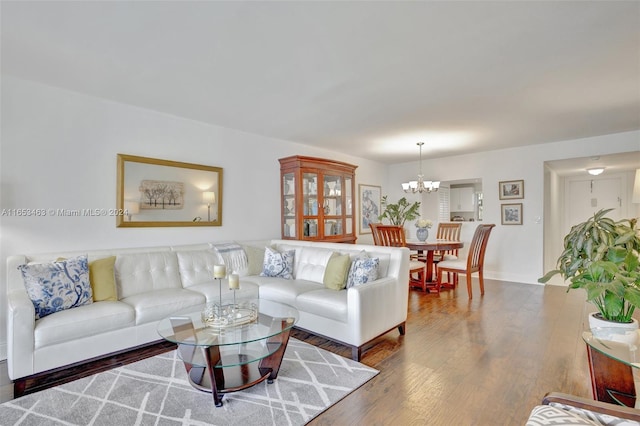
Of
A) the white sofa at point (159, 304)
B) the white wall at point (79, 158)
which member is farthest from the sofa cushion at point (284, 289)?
the white wall at point (79, 158)

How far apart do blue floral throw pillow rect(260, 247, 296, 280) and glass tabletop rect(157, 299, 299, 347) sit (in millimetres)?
1161

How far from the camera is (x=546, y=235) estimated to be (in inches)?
223

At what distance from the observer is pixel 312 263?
3682 mm

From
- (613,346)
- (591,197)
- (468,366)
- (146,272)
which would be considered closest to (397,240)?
(468,366)

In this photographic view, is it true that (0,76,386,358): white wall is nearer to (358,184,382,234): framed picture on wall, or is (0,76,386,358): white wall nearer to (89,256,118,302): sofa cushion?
(89,256,118,302): sofa cushion

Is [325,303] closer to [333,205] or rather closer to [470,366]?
[470,366]

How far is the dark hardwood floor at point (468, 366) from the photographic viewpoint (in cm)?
190

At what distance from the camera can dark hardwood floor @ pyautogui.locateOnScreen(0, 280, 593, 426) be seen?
1897 millimetres

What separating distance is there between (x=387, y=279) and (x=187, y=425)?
6.32ft

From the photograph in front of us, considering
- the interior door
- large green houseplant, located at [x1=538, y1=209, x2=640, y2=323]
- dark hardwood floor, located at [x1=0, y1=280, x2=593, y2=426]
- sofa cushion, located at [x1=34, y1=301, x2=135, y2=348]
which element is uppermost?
the interior door

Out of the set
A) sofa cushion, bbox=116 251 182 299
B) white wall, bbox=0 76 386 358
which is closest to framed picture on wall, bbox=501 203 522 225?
white wall, bbox=0 76 386 358

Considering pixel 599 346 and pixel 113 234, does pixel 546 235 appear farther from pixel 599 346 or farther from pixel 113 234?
pixel 113 234

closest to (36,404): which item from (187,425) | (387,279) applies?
(187,425)

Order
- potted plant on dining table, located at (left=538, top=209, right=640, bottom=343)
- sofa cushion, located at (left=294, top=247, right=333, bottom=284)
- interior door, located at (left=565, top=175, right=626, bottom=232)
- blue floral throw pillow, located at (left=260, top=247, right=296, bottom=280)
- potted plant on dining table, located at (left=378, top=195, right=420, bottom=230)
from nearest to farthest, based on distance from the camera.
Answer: potted plant on dining table, located at (left=538, top=209, right=640, bottom=343) < sofa cushion, located at (left=294, top=247, right=333, bottom=284) < blue floral throw pillow, located at (left=260, top=247, right=296, bottom=280) < potted plant on dining table, located at (left=378, top=195, right=420, bottom=230) < interior door, located at (left=565, top=175, right=626, bottom=232)
